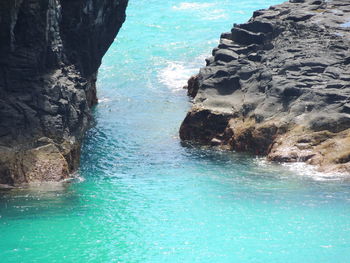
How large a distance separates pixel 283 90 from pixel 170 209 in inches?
397

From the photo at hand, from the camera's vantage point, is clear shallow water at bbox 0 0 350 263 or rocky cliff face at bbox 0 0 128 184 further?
rocky cliff face at bbox 0 0 128 184

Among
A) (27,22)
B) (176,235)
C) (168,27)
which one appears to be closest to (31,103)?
(27,22)

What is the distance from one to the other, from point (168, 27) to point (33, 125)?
34921mm

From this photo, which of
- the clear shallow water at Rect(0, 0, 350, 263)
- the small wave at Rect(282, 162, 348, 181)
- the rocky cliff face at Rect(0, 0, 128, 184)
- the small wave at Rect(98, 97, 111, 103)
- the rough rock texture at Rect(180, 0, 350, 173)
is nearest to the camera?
the clear shallow water at Rect(0, 0, 350, 263)

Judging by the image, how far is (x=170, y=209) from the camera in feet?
94.6

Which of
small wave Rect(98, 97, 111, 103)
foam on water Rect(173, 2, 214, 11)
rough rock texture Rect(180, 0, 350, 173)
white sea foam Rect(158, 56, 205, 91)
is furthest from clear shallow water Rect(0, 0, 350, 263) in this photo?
foam on water Rect(173, 2, 214, 11)

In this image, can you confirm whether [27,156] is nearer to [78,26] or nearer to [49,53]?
[49,53]

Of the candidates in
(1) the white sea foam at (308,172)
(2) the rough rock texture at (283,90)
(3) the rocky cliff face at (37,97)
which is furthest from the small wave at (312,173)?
(3) the rocky cliff face at (37,97)

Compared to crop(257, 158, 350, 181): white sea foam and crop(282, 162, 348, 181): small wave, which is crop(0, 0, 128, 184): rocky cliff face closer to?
crop(257, 158, 350, 181): white sea foam

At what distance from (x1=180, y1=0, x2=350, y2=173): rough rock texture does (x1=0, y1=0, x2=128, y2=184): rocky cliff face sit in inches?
272

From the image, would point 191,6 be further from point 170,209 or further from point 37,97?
point 170,209

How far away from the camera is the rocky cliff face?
102ft

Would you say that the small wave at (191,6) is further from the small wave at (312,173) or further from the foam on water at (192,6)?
the small wave at (312,173)

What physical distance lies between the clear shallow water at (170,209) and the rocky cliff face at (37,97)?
1253 mm
